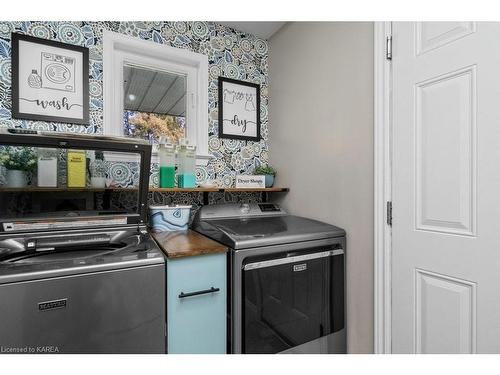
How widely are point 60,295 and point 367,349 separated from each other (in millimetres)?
1626

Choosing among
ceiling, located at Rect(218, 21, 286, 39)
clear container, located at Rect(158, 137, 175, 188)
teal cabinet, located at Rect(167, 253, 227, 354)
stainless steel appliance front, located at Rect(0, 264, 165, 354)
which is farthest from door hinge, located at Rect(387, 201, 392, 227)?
ceiling, located at Rect(218, 21, 286, 39)

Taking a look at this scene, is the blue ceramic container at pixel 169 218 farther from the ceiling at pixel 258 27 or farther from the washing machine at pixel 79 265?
the ceiling at pixel 258 27

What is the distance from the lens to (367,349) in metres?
1.61

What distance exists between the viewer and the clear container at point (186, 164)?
2.07 m

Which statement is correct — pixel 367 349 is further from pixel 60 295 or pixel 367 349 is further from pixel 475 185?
pixel 60 295

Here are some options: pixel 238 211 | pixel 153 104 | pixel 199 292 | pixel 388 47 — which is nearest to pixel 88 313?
pixel 199 292

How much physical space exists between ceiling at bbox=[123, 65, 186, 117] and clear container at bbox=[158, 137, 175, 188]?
295 mm

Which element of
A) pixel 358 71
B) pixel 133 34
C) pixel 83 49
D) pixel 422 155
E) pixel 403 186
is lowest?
pixel 403 186

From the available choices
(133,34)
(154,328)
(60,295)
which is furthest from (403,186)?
(133,34)

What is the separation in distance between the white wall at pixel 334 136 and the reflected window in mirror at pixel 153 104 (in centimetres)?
87

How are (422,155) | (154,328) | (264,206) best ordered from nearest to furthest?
(154,328)
(422,155)
(264,206)

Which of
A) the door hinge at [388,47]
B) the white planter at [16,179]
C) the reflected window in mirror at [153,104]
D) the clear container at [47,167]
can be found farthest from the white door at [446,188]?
the white planter at [16,179]

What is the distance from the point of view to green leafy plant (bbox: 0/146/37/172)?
132cm

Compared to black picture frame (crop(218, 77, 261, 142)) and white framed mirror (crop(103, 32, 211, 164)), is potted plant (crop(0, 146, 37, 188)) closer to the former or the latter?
white framed mirror (crop(103, 32, 211, 164))
